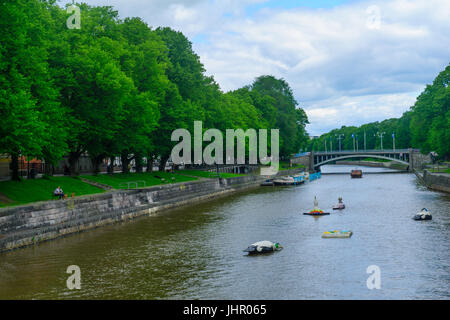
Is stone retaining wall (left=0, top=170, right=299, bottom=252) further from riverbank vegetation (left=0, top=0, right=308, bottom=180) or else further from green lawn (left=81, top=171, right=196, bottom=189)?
riverbank vegetation (left=0, top=0, right=308, bottom=180)

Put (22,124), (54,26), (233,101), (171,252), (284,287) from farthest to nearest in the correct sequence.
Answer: (233,101) < (54,26) < (22,124) < (171,252) < (284,287)

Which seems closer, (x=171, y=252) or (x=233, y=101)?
(x=171, y=252)

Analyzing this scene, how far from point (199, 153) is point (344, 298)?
71544 millimetres

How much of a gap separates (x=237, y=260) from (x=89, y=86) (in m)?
31.7

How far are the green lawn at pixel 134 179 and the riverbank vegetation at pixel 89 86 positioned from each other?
255cm

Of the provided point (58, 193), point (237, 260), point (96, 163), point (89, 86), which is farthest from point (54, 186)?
point (237, 260)

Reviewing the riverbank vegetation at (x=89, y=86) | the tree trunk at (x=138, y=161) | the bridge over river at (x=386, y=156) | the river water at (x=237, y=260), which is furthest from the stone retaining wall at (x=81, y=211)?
the bridge over river at (x=386, y=156)

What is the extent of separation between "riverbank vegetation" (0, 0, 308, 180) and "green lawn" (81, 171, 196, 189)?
255cm

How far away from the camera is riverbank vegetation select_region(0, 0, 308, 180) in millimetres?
40281

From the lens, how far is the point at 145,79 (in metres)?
74.6

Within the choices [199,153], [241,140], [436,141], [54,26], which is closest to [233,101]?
[241,140]

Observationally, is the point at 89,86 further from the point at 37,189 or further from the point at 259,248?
the point at 259,248

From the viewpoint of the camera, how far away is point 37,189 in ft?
152
